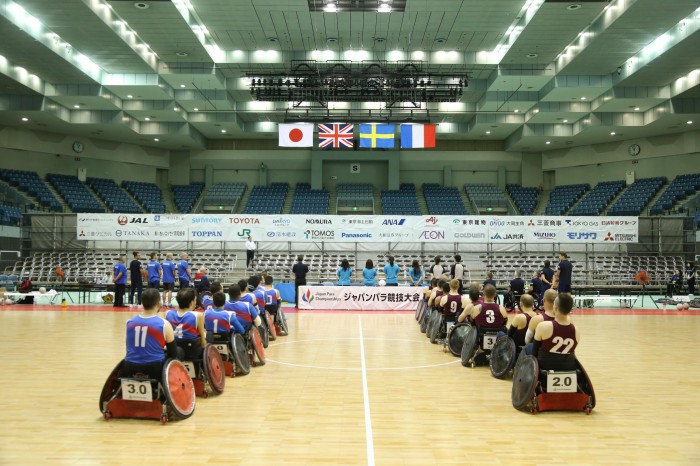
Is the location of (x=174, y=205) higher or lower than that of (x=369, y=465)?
higher

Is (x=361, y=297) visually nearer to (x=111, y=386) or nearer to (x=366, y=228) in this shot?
(x=366, y=228)

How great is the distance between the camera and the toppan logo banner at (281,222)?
23.1m

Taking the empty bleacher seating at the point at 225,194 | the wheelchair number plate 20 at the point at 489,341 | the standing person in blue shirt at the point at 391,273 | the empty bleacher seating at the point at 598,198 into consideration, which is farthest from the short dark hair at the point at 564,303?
the empty bleacher seating at the point at 225,194

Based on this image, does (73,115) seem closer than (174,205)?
Yes

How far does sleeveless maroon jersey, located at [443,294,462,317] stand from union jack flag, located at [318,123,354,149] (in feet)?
46.3

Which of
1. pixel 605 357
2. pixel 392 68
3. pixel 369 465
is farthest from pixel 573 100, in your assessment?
pixel 369 465

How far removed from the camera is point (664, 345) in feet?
36.2

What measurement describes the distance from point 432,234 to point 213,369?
1719 centimetres

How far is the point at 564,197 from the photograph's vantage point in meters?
36.2

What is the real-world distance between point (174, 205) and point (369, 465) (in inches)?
1400

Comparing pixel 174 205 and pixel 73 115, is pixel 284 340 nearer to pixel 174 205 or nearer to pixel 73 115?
pixel 73 115

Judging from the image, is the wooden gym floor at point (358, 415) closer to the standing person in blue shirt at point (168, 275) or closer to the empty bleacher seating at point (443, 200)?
the standing person in blue shirt at point (168, 275)

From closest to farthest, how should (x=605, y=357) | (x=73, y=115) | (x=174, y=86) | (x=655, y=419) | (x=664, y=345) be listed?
1. (x=655, y=419)
2. (x=605, y=357)
3. (x=664, y=345)
4. (x=174, y=86)
5. (x=73, y=115)

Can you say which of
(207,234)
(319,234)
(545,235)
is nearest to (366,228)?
(319,234)
